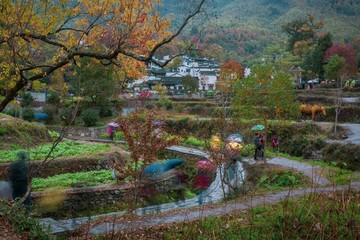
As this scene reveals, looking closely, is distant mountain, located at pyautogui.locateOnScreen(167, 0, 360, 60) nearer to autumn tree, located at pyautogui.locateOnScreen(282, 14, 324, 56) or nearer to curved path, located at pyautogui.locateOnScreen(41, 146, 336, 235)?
autumn tree, located at pyautogui.locateOnScreen(282, 14, 324, 56)

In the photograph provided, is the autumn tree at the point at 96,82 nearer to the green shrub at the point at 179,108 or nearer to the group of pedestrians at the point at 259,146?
the green shrub at the point at 179,108

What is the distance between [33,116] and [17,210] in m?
29.9

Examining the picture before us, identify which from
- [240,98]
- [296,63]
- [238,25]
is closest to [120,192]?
[240,98]

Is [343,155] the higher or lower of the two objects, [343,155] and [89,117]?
the lower

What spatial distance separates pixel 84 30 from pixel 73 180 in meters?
7.00

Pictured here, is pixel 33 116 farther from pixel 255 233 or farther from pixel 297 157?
pixel 255 233

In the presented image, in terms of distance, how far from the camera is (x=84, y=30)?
30.9ft

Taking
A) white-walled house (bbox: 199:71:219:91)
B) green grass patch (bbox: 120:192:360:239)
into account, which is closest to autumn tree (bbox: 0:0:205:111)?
green grass patch (bbox: 120:192:360:239)

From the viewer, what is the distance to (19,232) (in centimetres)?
762

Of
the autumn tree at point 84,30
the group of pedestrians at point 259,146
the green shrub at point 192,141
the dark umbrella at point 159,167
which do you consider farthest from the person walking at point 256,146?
the autumn tree at point 84,30

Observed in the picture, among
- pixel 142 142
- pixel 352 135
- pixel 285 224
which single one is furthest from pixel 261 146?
pixel 285 224

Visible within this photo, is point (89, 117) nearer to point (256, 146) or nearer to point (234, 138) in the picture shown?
point (256, 146)

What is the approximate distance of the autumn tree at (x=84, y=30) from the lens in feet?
28.1

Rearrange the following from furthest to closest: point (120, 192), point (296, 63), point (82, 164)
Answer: point (296, 63)
point (82, 164)
point (120, 192)
